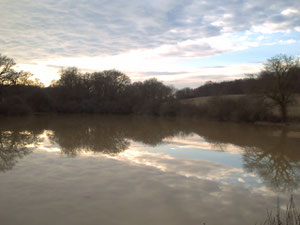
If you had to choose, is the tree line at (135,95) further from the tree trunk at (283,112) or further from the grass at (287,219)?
the grass at (287,219)

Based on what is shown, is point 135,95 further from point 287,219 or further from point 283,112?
point 287,219

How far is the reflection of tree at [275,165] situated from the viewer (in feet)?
24.7

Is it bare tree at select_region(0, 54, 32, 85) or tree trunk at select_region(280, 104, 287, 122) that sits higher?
bare tree at select_region(0, 54, 32, 85)

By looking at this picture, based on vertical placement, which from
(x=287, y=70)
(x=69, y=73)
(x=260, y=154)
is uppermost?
(x=69, y=73)

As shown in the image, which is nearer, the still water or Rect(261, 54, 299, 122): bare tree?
the still water

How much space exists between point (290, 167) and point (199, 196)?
502cm

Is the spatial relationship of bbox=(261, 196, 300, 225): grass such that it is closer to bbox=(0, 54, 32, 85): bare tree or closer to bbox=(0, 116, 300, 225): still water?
bbox=(0, 116, 300, 225): still water

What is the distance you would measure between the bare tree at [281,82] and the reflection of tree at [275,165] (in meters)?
16.4

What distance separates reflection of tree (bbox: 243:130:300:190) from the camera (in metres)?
7.52

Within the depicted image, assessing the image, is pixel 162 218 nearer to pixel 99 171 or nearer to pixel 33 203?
pixel 33 203

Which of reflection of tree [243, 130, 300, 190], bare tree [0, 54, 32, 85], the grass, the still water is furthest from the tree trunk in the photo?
bare tree [0, 54, 32, 85]

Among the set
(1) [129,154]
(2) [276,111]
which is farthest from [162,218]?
(2) [276,111]

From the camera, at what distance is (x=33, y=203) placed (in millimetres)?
5520

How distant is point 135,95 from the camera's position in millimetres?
52188
